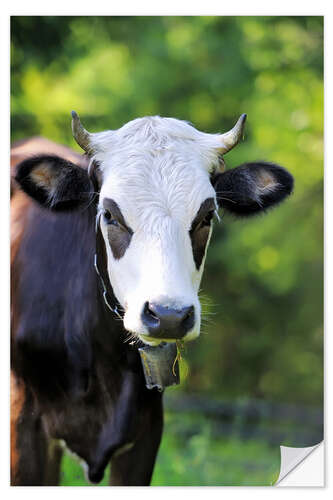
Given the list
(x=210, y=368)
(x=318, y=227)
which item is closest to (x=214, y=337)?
(x=210, y=368)

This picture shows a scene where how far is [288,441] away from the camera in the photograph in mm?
7039

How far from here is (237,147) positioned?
7.54 metres

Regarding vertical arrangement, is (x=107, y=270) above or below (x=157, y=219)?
below

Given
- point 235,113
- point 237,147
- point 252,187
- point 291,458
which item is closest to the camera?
point 252,187

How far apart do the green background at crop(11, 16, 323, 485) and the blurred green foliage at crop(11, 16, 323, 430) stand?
2 cm

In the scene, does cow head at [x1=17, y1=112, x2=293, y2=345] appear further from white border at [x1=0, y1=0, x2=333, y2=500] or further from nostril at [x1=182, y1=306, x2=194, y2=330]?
white border at [x1=0, y1=0, x2=333, y2=500]

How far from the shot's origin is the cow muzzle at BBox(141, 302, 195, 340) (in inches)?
86.0

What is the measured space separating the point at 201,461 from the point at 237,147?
12.9 feet

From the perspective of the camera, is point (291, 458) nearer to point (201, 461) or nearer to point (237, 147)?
point (201, 461)

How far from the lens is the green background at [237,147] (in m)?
4.57

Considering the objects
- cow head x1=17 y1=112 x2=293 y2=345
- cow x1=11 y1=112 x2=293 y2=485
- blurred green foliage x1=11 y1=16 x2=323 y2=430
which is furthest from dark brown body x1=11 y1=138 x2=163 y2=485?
blurred green foliage x1=11 y1=16 x2=323 y2=430
